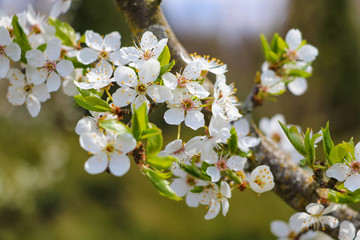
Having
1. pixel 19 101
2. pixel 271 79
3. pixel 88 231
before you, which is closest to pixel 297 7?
pixel 88 231

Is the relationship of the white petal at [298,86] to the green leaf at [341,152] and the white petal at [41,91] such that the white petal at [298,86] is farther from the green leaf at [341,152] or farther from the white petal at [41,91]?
the white petal at [41,91]

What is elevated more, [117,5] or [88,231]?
[117,5]

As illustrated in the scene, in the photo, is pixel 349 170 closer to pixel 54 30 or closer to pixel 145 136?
pixel 145 136

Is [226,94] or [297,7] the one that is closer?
[226,94]

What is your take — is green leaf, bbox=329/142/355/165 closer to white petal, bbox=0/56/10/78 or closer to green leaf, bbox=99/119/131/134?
green leaf, bbox=99/119/131/134

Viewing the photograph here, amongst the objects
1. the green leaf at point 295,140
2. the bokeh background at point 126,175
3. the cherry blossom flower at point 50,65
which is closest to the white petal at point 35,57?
the cherry blossom flower at point 50,65

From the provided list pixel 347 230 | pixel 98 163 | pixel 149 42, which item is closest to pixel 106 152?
pixel 98 163

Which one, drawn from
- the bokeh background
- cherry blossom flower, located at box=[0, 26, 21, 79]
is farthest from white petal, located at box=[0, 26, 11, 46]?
the bokeh background
